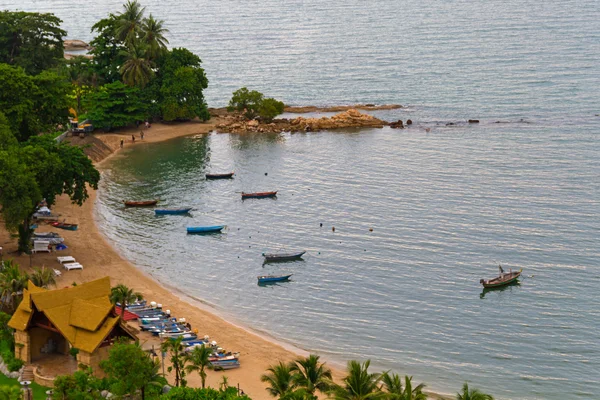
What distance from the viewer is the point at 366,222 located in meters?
108

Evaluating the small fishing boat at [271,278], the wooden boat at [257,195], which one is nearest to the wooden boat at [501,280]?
the small fishing boat at [271,278]

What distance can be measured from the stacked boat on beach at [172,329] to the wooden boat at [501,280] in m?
28.0

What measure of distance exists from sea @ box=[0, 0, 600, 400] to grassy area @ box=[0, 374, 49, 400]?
22.6m

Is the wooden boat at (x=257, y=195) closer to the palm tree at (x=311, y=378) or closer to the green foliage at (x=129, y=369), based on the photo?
the green foliage at (x=129, y=369)

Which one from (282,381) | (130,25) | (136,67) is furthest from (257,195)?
(282,381)

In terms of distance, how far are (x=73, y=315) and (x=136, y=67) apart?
89.7 meters

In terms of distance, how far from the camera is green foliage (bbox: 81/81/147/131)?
147625mm

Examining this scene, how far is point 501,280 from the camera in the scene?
8975 centimetres

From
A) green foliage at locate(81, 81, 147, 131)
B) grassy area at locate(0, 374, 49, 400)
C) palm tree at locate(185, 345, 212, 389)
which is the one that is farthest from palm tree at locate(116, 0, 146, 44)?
palm tree at locate(185, 345, 212, 389)

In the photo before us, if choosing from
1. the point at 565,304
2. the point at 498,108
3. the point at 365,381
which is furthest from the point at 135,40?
the point at 365,381

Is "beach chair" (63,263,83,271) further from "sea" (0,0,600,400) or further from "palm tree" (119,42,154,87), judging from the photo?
"palm tree" (119,42,154,87)

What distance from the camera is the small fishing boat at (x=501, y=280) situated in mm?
89537

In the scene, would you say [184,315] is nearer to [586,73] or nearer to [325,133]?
[325,133]

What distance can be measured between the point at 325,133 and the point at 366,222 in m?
48.3
